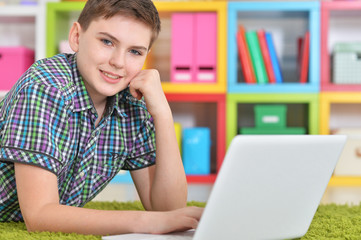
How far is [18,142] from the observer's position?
970 millimetres

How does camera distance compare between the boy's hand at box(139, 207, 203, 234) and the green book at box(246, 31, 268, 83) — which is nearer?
the boy's hand at box(139, 207, 203, 234)

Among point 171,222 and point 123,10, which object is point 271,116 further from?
point 171,222

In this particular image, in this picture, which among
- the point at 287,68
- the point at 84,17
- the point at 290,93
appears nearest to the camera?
the point at 84,17

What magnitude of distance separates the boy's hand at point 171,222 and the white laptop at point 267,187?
0.7 inches

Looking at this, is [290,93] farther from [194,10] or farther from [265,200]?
[265,200]

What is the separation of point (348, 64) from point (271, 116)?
1.56 feet

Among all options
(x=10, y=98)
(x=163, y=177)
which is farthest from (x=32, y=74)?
(x=163, y=177)

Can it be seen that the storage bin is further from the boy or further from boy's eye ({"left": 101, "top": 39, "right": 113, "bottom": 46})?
boy's eye ({"left": 101, "top": 39, "right": 113, "bottom": 46})

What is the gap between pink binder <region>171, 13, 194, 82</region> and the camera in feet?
8.85

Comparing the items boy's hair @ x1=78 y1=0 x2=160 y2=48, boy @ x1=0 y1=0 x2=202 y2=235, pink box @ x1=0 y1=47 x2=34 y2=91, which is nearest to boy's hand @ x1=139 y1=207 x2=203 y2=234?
boy @ x1=0 y1=0 x2=202 y2=235

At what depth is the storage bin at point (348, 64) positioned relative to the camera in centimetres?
269

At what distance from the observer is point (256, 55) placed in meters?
2.68

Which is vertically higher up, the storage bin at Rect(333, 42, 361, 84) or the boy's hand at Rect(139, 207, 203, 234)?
the storage bin at Rect(333, 42, 361, 84)

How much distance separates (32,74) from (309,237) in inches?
24.0
